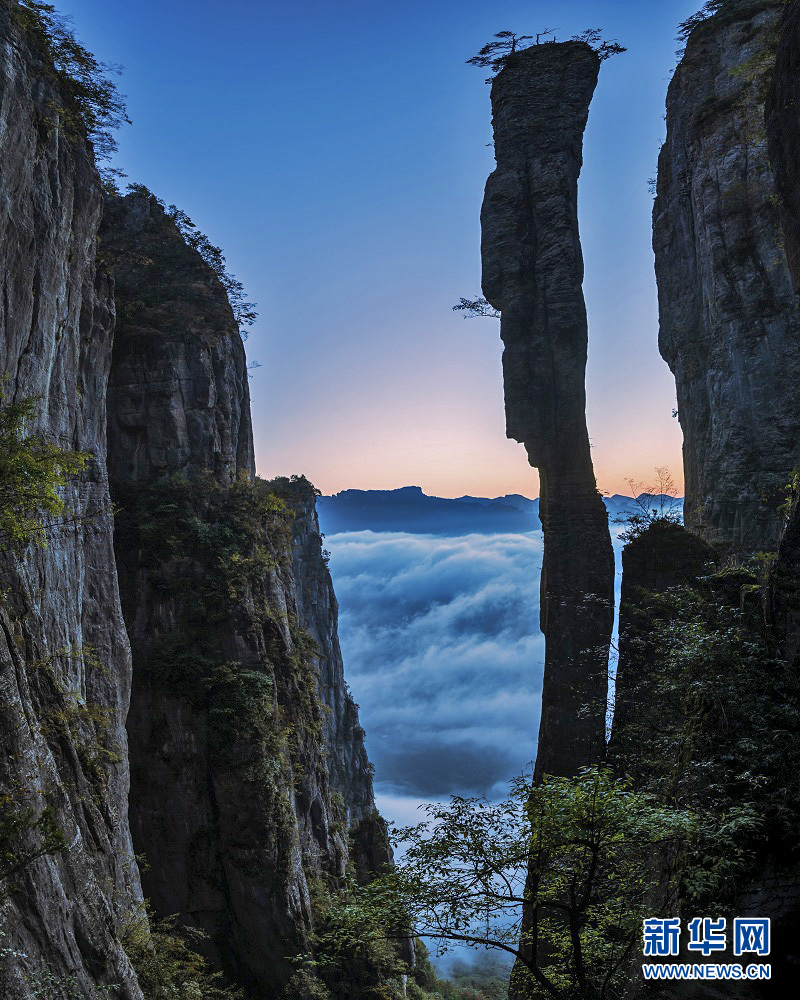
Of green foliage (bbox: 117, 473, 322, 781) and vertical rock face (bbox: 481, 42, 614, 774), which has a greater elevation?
vertical rock face (bbox: 481, 42, 614, 774)

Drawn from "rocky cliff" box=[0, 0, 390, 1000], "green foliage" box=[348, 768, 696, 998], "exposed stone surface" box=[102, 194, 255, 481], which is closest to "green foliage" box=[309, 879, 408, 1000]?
"rocky cliff" box=[0, 0, 390, 1000]

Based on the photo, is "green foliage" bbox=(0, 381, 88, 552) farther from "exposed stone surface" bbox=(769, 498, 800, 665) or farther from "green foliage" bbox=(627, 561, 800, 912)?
"exposed stone surface" bbox=(769, 498, 800, 665)

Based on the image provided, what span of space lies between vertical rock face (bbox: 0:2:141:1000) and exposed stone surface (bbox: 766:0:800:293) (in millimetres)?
13658

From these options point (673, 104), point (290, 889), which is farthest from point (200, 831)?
point (673, 104)

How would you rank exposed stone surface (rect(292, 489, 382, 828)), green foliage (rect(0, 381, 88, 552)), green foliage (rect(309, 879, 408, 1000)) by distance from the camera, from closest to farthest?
green foliage (rect(0, 381, 88, 552)), green foliage (rect(309, 879, 408, 1000)), exposed stone surface (rect(292, 489, 382, 828))

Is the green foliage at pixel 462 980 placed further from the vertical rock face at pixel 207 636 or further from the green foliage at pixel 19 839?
the green foliage at pixel 19 839

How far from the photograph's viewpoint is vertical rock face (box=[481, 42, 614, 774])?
26.4 metres

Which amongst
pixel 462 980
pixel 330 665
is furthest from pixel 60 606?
pixel 462 980

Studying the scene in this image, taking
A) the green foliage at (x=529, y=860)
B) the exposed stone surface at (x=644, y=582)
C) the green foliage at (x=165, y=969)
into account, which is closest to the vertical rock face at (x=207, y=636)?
the green foliage at (x=165, y=969)

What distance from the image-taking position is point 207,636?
22891 millimetres

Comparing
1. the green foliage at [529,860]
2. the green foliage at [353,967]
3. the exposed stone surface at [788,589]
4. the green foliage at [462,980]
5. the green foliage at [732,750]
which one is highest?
the exposed stone surface at [788,589]

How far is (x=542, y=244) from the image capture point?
2847cm

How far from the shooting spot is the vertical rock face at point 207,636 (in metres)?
20.4

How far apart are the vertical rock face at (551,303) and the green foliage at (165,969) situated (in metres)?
14.6
